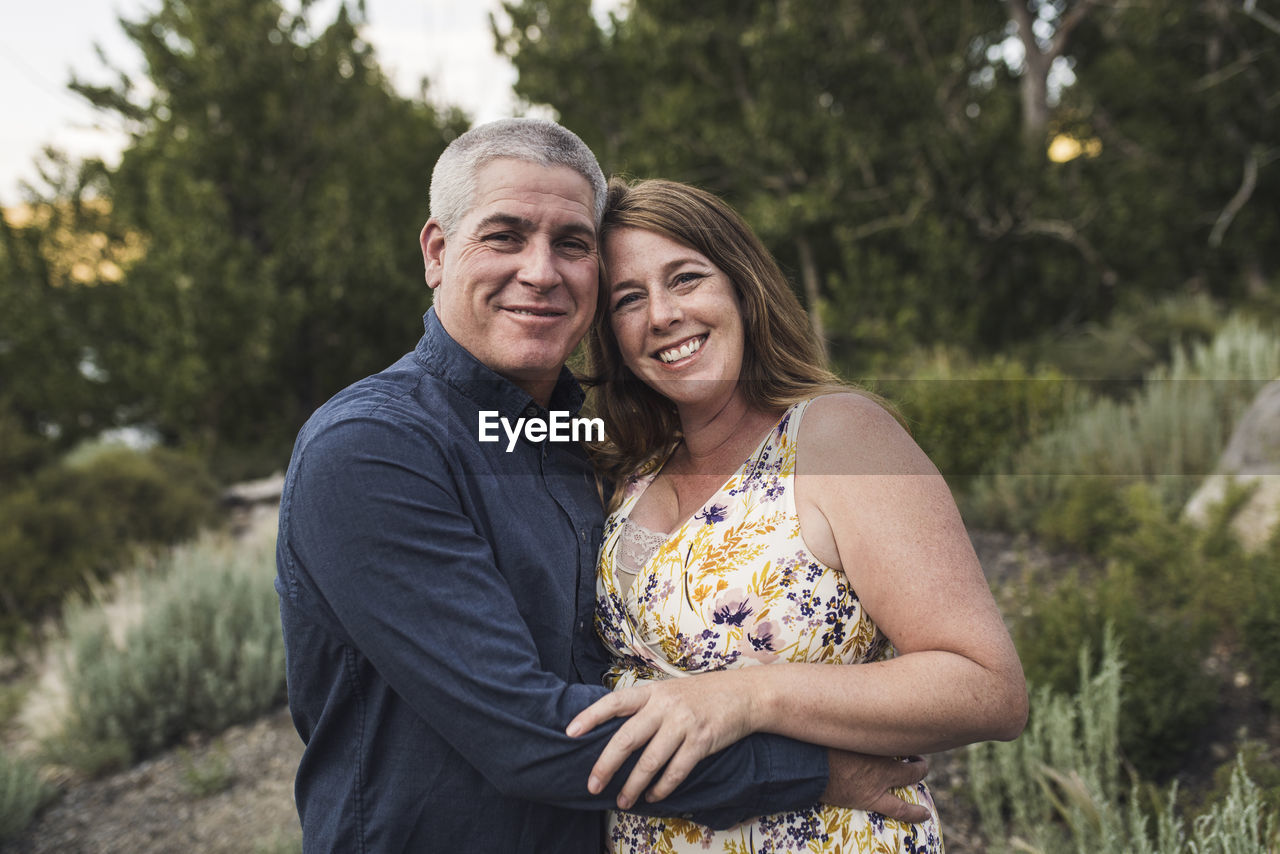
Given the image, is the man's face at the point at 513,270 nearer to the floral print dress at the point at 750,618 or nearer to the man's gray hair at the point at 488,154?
the man's gray hair at the point at 488,154

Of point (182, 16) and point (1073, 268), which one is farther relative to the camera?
point (182, 16)

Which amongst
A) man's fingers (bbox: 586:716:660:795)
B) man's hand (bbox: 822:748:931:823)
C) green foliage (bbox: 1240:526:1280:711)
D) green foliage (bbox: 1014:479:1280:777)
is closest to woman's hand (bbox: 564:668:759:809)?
man's fingers (bbox: 586:716:660:795)

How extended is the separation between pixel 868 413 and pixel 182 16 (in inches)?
505

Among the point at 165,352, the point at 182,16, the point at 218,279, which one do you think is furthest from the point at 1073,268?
the point at 182,16

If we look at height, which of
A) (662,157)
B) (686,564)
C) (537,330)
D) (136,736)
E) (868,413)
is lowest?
(136,736)

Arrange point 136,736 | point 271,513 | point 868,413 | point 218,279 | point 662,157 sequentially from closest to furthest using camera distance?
point 868,413 < point 136,736 < point 271,513 < point 218,279 < point 662,157

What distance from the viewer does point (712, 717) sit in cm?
134

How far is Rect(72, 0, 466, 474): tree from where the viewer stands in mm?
10133

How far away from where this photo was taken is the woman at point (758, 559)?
4.54ft

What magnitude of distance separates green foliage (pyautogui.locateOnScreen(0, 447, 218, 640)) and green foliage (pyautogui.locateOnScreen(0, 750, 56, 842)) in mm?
2958

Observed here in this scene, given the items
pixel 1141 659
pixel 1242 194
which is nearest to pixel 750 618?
pixel 1141 659

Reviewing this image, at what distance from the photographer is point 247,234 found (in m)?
11.2

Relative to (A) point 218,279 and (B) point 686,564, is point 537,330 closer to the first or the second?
(B) point 686,564

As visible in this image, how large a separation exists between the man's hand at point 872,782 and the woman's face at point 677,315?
84cm
